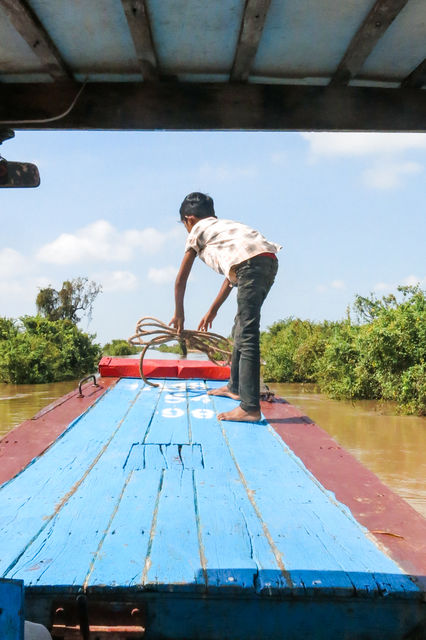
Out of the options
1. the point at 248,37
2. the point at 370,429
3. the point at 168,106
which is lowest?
the point at 370,429

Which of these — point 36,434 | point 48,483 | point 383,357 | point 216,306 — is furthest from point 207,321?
point 383,357

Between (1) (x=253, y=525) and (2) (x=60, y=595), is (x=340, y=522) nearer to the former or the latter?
(1) (x=253, y=525)

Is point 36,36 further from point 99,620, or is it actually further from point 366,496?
point 366,496

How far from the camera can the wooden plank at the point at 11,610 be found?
1.00 metres

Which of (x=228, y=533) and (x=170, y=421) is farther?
(x=170, y=421)

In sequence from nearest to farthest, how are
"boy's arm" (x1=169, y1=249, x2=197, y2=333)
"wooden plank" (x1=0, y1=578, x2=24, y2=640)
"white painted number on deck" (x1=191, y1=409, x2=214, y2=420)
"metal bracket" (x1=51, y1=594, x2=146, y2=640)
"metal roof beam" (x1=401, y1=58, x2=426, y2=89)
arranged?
"wooden plank" (x1=0, y1=578, x2=24, y2=640)
"metal bracket" (x1=51, y1=594, x2=146, y2=640)
"metal roof beam" (x1=401, y1=58, x2=426, y2=89)
"white painted number on deck" (x1=191, y1=409, x2=214, y2=420)
"boy's arm" (x1=169, y1=249, x2=197, y2=333)

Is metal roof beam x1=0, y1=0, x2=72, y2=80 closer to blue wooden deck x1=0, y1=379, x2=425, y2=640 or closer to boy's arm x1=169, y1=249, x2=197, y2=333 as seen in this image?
blue wooden deck x1=0, y1=379, x2=425, y2=640

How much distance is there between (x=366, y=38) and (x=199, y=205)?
228 centimetres

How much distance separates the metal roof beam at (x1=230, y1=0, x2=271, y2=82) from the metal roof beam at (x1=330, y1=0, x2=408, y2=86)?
307 mm

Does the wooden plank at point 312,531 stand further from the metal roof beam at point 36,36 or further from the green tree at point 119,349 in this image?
the green tree at point 119,349

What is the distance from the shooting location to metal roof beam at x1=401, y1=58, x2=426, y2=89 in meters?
1.97

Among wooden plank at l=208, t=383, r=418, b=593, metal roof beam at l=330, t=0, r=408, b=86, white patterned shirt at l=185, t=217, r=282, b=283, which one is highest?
metal roof beam at l=330, t=0, r=408, b=86

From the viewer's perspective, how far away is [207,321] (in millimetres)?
4703

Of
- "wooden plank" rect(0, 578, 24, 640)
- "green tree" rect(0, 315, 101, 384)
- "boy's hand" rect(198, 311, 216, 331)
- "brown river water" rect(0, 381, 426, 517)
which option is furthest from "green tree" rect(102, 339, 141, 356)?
"wooden plank" rect(0, 578, 24, 640)
